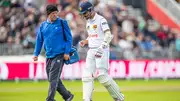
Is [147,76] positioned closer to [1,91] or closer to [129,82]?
[129,82]

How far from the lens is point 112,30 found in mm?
31438

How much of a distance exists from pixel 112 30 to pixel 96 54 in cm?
1465

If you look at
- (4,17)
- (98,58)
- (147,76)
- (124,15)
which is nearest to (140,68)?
(147,76)

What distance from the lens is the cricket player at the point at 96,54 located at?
1681 centimetres

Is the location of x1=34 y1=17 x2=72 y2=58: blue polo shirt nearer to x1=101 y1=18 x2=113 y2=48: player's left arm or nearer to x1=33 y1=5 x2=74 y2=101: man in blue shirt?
x1=33 y1=5 x2=74 y2=101: man in blue shirt

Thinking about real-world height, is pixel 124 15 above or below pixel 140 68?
above

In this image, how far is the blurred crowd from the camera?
3073cm

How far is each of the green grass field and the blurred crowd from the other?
1912 millimetres

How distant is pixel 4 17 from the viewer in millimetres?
31734

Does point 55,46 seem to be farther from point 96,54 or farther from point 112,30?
point 112,30

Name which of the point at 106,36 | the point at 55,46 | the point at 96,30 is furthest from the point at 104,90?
the point at 106,36

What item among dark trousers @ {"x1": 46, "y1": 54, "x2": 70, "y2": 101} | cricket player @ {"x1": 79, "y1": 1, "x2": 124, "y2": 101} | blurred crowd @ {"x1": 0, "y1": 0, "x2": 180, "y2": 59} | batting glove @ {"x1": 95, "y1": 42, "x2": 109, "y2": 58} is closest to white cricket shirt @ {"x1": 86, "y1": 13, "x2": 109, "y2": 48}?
cricket player @ {"x1": 79, "y1": 1, "x2": 124, "y2": 101}

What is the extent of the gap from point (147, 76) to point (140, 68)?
44 centimetres

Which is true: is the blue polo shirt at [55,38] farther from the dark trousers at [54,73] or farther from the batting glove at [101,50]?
the batting glove at [101,50]
